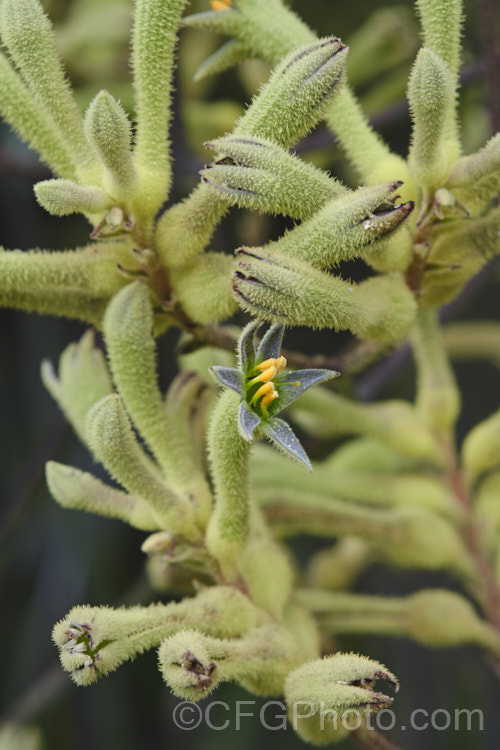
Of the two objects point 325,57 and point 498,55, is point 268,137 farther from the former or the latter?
point 498,55

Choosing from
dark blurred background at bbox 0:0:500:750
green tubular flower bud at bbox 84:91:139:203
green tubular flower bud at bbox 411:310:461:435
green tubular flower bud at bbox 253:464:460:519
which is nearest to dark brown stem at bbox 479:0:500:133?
dark blurred background at bbox 0:0:500:750

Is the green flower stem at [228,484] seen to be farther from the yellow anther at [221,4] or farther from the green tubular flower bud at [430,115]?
the yellow anther at [221,4]

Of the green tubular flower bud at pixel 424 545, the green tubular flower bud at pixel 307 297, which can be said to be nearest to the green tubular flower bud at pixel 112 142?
the green tubular flower bud at pixel 307 297

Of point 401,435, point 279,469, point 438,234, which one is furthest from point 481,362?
point 438,234

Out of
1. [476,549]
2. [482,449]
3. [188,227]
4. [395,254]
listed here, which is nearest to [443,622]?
[476,549]

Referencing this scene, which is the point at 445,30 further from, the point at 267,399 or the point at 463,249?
the point at 267,399

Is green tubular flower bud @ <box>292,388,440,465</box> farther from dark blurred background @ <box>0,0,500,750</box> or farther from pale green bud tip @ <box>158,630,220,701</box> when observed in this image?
pale green bud tip @ <box>158,630,220,701</box>

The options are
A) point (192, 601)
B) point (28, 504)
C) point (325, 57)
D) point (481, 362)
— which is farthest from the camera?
point (481, 362)
